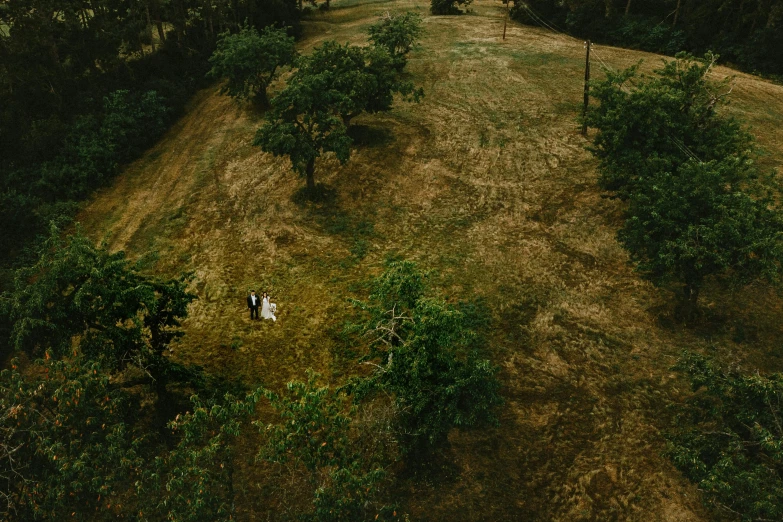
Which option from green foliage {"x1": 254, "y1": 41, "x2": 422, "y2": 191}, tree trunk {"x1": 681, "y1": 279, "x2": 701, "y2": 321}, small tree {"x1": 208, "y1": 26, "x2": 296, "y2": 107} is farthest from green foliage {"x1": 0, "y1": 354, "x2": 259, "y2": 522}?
small tree {"x1": 208, "y1": 26, "x2": 296, "y2": 107}

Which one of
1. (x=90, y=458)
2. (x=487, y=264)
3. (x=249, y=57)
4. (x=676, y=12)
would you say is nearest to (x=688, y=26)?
(x=676, y=12)

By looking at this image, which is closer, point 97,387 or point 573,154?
point 97,387

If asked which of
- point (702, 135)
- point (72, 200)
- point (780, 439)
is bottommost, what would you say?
point (72, 200)

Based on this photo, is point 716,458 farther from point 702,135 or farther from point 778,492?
point 702,135

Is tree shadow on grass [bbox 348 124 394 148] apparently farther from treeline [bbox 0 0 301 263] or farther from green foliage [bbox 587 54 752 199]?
treeline [bbox 0 0 301 263]

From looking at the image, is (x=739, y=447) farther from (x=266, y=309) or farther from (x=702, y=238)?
(x=266, y=309)

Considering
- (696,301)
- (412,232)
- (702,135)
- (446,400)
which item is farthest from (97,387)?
(702,135)

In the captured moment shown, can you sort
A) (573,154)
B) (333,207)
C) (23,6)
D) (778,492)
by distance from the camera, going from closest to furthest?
(778,492) < (333,207) < (573,154) < (23,6)

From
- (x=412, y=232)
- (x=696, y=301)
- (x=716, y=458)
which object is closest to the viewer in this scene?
(x=716, y=458)
